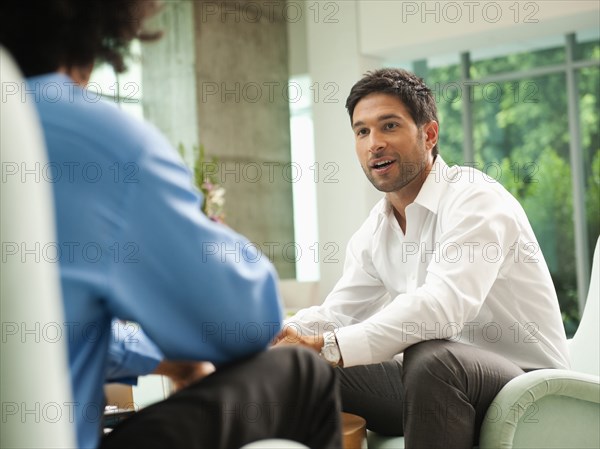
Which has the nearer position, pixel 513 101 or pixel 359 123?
pixel 359 123

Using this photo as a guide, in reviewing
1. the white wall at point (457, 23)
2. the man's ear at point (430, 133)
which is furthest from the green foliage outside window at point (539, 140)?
the man's ear at point (430, 133)

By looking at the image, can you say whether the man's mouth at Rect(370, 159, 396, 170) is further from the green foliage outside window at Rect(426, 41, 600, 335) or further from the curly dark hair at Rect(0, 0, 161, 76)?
the green foliage outside window at Rect(426, 41, 600, 335)

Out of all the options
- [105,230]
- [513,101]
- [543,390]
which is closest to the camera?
[105,230]

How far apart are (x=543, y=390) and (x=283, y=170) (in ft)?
22.9

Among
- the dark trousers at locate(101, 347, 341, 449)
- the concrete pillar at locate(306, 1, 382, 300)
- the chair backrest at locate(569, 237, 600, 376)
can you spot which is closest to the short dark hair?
the chair backrest at locate(569, 237, 600, 376)

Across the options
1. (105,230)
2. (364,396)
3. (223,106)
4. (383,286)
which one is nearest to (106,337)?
(105,230)

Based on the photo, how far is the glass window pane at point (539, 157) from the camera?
7473 millimetres

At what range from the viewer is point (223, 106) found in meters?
7.92

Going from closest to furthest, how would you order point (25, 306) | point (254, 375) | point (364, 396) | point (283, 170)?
point (25, 306) → point (254, 375) → point (364, 396) → point (283, 170)

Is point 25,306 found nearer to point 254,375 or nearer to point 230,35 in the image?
point 254,375

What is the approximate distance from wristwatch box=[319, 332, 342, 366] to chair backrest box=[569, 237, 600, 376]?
29.9 inches

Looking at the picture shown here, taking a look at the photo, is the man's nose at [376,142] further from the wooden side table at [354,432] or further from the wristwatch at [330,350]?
the wooden side table at [354,432]

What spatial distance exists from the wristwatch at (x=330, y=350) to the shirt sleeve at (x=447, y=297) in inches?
0.7

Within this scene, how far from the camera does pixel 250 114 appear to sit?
8180mm
